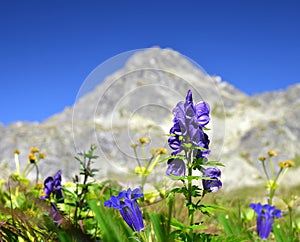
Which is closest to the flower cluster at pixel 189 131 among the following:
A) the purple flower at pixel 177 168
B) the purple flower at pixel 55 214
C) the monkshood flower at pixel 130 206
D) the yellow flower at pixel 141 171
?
the purple flower at pixel 177 168

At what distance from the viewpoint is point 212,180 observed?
179cm

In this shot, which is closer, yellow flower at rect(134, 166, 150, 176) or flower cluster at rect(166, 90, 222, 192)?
flower cluster at rect(166, 90, 222, 192)

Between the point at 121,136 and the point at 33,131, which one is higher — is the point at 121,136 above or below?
below

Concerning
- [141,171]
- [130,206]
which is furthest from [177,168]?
[141,171]

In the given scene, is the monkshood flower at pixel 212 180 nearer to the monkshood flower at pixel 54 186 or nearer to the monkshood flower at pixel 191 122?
the monkshood flower at pixel 191 122

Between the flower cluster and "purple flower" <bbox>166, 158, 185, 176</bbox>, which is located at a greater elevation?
the flower cluster

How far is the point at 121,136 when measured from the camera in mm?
4988

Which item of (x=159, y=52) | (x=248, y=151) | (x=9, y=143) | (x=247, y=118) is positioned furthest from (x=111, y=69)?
(x=247, y=118)

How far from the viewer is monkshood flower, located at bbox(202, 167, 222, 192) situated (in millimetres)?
1772

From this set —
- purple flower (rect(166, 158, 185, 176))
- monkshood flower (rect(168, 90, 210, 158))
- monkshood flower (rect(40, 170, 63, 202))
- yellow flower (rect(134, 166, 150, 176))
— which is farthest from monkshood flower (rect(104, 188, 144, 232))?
yellow flower (rect(134, 166, 150, 176))

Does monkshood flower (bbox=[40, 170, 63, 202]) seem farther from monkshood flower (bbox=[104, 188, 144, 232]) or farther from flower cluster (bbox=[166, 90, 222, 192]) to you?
flower cluster (bbox=[166, 90, 222, 192])

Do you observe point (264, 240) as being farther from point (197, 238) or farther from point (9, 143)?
point (9, 143)

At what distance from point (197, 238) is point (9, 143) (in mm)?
135335

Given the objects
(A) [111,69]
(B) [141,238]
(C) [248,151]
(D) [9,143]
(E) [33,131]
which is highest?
(C) [248,151]
